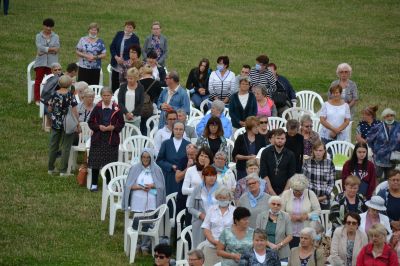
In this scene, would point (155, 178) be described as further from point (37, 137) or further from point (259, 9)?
point (259, 9)

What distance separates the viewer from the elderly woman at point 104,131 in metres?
20.5

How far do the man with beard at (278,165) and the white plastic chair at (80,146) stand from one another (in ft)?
15.0

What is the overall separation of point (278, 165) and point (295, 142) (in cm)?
96

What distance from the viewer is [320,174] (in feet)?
59.8

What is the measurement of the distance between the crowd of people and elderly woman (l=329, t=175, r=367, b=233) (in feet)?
0.04

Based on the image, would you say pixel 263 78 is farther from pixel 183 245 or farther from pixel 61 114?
pixel 183 245

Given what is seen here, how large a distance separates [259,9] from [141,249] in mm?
20889

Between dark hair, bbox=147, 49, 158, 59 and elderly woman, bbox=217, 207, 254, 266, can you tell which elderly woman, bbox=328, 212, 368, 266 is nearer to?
elderly woman, bbox=217, 207, 254, 266

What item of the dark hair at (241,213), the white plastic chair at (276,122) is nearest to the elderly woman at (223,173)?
the dark hair at (241,213)

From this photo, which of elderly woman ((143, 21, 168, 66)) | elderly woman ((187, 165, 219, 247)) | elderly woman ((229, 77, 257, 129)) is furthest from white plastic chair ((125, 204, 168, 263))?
elderly woman ((143, 21, 168, 66))

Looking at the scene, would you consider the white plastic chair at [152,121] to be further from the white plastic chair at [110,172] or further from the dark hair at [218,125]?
the dark hair at [218,125]

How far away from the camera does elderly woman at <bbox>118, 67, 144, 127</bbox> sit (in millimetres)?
21719

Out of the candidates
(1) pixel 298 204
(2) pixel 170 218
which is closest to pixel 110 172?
(2) pixel 170 218

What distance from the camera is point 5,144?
2341 cm
